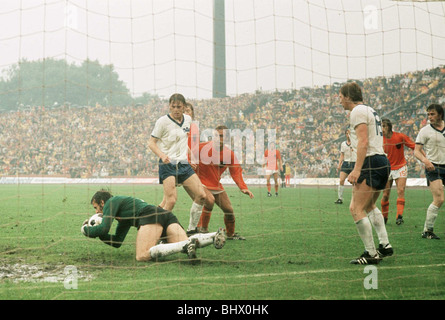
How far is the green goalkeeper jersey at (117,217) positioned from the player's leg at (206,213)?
136cm

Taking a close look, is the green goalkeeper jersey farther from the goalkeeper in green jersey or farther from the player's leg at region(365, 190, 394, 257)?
the player's leg at region(365, 190, 394, 257)

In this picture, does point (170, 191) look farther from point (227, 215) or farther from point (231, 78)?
point (231, 78)

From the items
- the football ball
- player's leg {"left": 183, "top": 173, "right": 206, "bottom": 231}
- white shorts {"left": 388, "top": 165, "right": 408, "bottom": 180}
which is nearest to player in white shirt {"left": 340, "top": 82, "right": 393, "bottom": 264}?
player's leg {"left": 183, "top": 173, "right": 206, "bottom": 231}

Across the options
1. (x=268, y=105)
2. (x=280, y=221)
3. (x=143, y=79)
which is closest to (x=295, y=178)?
(x=268, y=105)

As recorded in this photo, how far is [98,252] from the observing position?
6.27 metres

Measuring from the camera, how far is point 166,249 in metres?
5.27

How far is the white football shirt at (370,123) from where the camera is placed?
5.21 meters

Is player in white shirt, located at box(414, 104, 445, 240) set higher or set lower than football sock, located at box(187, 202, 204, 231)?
higher

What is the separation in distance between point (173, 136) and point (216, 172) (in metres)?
1.23

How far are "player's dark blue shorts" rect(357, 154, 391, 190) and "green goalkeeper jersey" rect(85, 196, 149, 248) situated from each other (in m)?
2.56

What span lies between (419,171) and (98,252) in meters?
19.4

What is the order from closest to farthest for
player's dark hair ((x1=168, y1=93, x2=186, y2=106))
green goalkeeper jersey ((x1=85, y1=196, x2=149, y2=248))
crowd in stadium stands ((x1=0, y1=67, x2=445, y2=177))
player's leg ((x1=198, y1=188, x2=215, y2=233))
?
green goalkeeper jersey ((x1=85, y1=196, x2=149, y2=248)), player's dark hair ((x1=168, y1=93, x2=186, y2=106)), player's leg ((x1=198, y1=188, x2=215, y2=233)), crowd in stadium stands ((x1=0, y1=67, x2=445, y2=177))

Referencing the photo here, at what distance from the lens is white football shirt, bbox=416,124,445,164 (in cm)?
722
